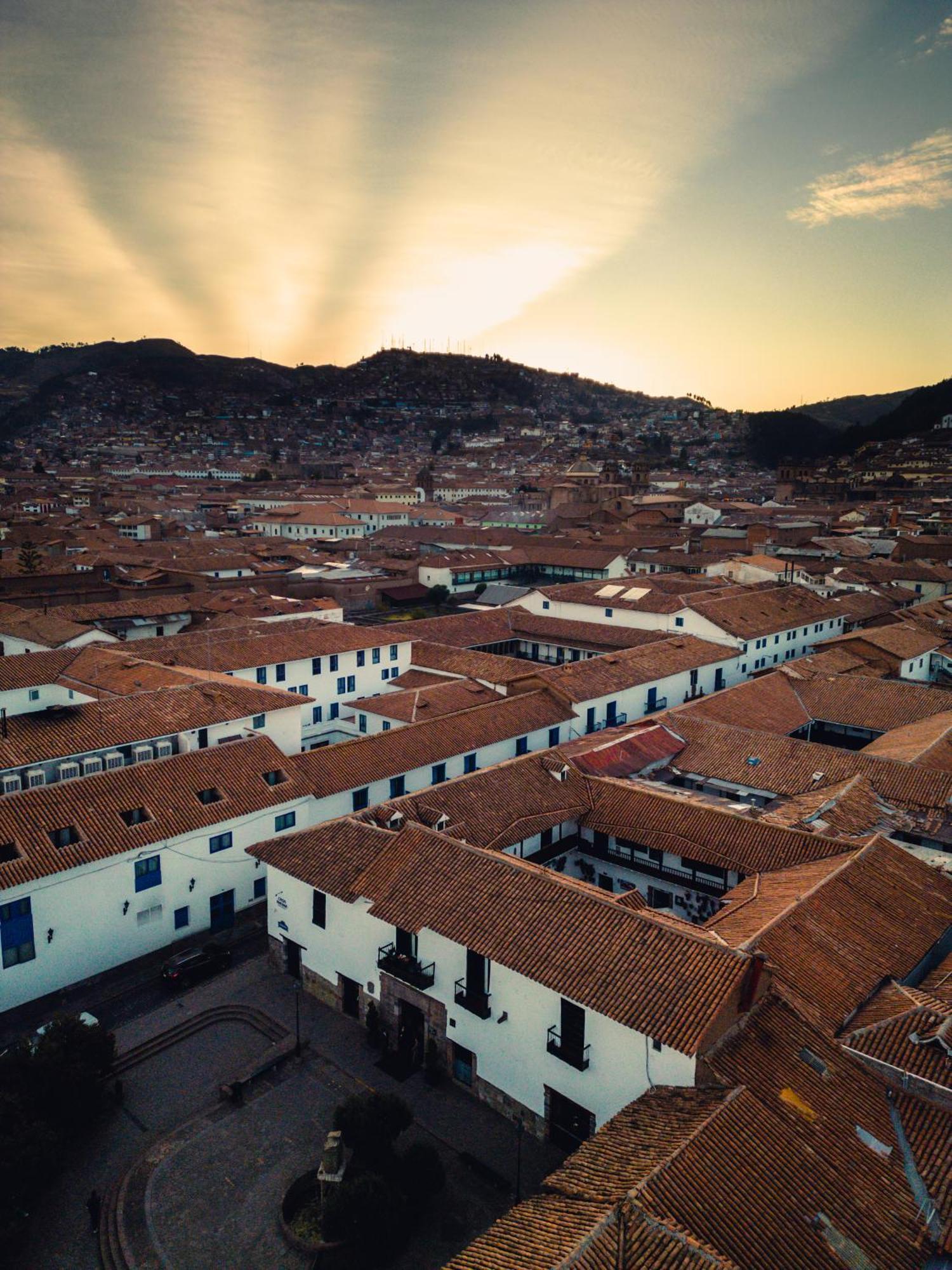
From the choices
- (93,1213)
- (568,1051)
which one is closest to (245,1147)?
(93,1213)

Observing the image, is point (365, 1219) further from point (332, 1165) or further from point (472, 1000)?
point (472, 1000)

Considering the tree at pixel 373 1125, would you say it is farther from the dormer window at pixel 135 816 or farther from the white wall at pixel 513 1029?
the dormer window at pixel 135 816

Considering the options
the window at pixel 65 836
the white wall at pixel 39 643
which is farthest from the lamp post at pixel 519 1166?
the white wall at pixel 39 643

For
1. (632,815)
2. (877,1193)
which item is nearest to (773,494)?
(632,815)

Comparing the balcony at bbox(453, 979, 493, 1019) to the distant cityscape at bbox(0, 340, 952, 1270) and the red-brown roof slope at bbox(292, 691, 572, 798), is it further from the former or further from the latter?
the red-brown roof slope at bbox(292, 691, 572, 798)

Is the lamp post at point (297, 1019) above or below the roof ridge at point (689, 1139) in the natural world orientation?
below
